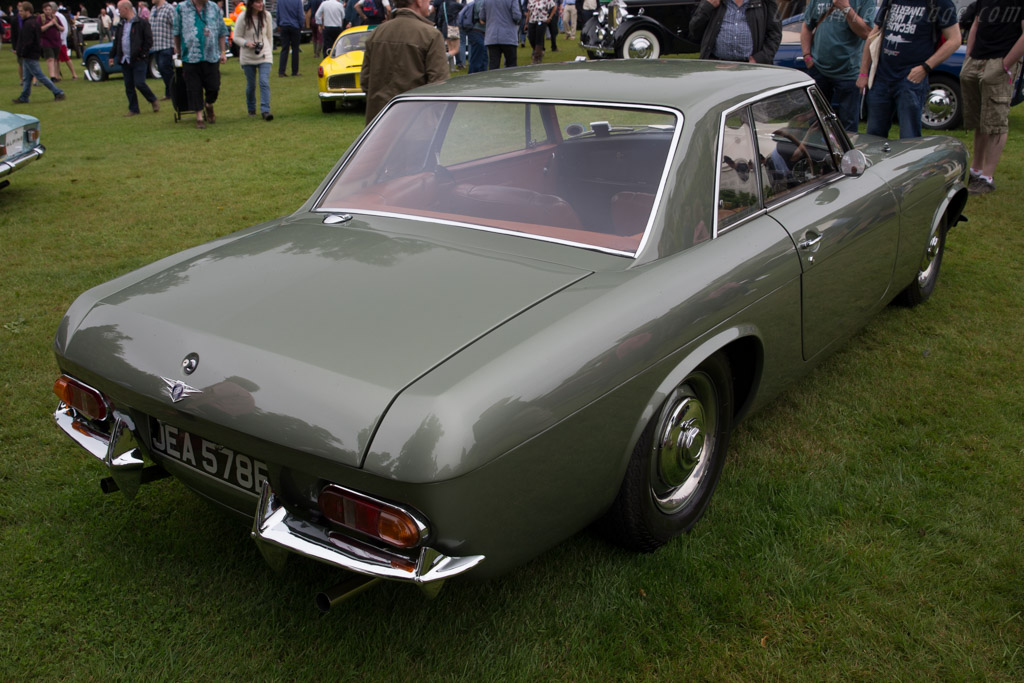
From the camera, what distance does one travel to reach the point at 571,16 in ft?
71.4

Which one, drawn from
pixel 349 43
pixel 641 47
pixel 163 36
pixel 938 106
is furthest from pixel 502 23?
pixel 938 106

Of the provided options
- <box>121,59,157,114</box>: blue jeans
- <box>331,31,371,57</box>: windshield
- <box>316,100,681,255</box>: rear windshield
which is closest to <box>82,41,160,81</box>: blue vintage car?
<box>121,59,157,114</box>: blue jeans

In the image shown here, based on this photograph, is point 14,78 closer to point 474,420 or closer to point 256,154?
point 256,154

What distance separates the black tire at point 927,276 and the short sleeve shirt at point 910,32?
2.34 m

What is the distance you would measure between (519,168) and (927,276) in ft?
8.79

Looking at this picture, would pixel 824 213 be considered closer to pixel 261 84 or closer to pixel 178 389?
pixel 178 389

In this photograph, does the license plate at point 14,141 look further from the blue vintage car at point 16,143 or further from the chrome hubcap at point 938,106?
the chrome hubcap at point 938,106

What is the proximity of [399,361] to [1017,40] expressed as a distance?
6262mm

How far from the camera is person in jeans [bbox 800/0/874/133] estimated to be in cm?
659

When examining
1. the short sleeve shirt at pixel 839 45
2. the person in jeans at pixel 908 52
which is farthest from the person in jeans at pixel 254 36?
the person in jeans at pixel 908 52

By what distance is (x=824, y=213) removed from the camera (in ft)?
10.5

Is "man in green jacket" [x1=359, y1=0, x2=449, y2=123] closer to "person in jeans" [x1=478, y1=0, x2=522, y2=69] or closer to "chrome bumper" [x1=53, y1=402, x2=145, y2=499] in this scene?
"chrome bumper" [x1=53, y1=402, x2=145, y2=499]

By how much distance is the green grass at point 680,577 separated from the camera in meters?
2.27

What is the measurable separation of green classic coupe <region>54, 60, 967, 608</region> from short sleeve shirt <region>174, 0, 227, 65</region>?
27.7 feet
